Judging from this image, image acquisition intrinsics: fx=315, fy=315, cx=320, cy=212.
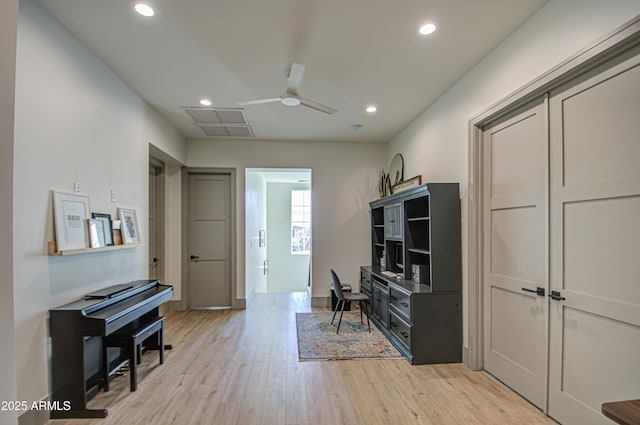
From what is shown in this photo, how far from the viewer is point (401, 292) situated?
3447 mm

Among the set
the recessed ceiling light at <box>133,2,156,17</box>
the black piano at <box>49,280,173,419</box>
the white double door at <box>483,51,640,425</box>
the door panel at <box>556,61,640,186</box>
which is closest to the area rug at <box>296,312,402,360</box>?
the white double door at <box>483,51,640,425</box>

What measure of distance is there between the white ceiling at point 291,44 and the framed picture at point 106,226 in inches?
55.1

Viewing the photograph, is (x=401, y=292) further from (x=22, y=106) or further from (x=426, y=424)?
(x=22, y=106)

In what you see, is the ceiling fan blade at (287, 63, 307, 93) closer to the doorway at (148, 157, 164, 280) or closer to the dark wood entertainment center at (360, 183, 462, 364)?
the dark wood entertainment center at (360, 183, 462, 364)

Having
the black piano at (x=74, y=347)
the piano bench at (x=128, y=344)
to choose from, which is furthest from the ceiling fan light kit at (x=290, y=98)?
the piano bench at (x=128, y=344)

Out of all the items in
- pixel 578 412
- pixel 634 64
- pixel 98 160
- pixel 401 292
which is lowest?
pixel 578 412

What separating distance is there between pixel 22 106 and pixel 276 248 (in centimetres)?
753

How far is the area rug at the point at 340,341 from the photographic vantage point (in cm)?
335

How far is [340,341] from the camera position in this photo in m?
3.76

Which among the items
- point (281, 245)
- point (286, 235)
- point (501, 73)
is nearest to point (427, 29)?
point (501, 73)

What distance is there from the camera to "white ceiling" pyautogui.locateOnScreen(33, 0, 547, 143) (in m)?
2.17

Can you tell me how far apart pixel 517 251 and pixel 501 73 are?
4.83 feet

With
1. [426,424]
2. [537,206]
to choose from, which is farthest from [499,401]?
[537,206]

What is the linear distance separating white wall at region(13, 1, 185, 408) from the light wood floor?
2.62 ft
